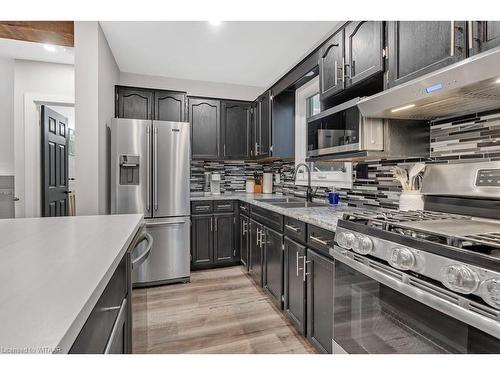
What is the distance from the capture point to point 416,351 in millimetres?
1002

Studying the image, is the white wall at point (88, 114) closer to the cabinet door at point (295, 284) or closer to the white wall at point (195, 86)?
the white wall at point (195, 86)

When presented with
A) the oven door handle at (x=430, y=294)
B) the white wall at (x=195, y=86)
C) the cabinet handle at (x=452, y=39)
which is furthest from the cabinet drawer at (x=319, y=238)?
the white wall at (x=195, y=86)

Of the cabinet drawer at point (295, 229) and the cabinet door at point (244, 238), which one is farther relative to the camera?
the cabinet door at point (244, 238)

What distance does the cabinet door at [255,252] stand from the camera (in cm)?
270

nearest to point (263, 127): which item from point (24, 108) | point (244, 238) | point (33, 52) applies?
point (244, 238)

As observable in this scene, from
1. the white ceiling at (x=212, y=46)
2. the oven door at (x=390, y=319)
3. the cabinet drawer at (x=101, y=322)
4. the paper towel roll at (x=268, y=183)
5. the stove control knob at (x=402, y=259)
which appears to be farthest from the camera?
the paper towel roll at (x=268, y=183)

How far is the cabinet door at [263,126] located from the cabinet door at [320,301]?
75.3 inches

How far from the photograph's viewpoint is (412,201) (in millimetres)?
1618

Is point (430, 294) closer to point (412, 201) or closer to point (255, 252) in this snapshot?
point (412, 201)

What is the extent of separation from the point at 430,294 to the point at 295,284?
3.80 feet
